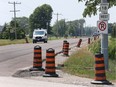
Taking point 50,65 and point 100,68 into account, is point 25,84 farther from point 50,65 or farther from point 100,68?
point 50,65

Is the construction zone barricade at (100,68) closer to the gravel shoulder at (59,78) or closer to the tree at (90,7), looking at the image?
the gravel shoulder at (59,78)

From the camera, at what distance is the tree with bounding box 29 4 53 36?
140500 millimetres

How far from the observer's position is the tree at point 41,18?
5531 inches

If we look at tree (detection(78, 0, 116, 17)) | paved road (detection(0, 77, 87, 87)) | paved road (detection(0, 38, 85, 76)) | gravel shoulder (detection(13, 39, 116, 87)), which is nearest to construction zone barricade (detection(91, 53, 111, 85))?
gravel shoulder (detection(13, 39, 116, 87))

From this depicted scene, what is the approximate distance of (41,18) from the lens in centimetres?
14350

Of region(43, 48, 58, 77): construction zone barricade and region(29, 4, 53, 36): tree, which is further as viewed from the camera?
region(29, 4, 53, 36): tree

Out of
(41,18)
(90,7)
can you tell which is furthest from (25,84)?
(41,18)

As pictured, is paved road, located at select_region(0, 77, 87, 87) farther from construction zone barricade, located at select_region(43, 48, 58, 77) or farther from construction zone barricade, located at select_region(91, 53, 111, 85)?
construction zone barricade, located at select_region(43, 48, 58, 77)

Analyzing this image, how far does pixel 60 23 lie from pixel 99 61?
183m

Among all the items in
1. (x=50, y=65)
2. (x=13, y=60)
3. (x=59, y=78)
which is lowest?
(x=59, y=78)

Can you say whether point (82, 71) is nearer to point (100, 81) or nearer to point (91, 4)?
point (100, 81)

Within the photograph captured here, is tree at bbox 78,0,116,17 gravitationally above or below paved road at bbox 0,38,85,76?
→ above

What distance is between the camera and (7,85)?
12.6 metres

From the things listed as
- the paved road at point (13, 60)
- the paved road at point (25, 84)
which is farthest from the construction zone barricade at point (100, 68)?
the paved road at point (13, 60)
